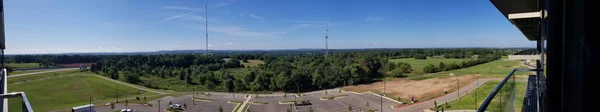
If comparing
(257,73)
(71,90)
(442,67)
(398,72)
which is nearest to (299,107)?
(257,73)

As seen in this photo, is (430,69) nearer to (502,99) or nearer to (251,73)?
(251,73)

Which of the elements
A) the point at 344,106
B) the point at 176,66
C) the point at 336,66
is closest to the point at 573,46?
the point at 344,106

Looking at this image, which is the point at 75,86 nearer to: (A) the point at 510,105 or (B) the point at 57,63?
(B) the point at 57,63

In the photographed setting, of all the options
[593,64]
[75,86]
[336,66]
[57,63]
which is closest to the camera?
[593,64]

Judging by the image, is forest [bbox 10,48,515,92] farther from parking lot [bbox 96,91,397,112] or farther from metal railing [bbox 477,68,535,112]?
metal railing [bbox 477,68,535,112]

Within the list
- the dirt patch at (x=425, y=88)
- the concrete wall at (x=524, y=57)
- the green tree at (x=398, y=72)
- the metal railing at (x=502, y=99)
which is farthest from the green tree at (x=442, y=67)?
the metal railing at (x=502, y=99)

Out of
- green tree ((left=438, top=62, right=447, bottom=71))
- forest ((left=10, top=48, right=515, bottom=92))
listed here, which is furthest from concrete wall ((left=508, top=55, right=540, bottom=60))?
green tree ((left=438, top=62, right=447, bottom=71))
